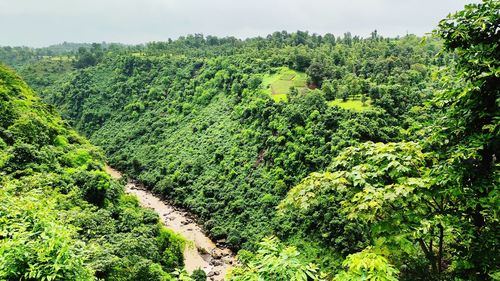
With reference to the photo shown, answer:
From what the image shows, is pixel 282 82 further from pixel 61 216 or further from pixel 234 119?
pixel 61 216

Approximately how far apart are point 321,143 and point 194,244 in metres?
17.5

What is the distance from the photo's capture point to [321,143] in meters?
36.0

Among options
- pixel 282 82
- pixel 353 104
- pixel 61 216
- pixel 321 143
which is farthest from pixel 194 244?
pixel 61 216

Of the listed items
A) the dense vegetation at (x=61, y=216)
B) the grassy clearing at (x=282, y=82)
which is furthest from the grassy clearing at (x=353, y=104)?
the dense vegetation at (x=61, y=216)

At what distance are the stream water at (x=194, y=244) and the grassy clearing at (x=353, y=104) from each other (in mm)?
20725

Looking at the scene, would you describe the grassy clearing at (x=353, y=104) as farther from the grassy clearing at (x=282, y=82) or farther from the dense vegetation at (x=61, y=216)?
the dense vegetation at (x=61, y=216)

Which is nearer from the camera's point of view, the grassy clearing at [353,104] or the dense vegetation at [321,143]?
the dense vegetation at [321,143]

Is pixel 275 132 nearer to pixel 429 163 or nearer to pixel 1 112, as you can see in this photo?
pixel 1 112

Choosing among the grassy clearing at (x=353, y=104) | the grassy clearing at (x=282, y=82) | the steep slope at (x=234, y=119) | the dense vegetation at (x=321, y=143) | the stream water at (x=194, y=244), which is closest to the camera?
the dense vegetation at (x=321, y=143)

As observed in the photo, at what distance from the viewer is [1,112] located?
81.2 feet

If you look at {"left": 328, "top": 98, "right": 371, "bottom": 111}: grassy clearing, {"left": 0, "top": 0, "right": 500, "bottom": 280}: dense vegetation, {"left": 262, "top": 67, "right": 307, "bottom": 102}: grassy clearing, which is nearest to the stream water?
{"left": 0, "top": 0, "right": 500, "bottom": 280}: dense vegetation

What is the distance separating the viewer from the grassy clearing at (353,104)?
3875 centimetres

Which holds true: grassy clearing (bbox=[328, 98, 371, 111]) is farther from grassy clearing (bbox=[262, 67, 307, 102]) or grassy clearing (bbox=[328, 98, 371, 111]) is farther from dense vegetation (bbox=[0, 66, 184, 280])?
dense vegetation (bbox=[0, 66, 184, 280])

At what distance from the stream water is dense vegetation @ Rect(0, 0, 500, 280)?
1451 millimetres
